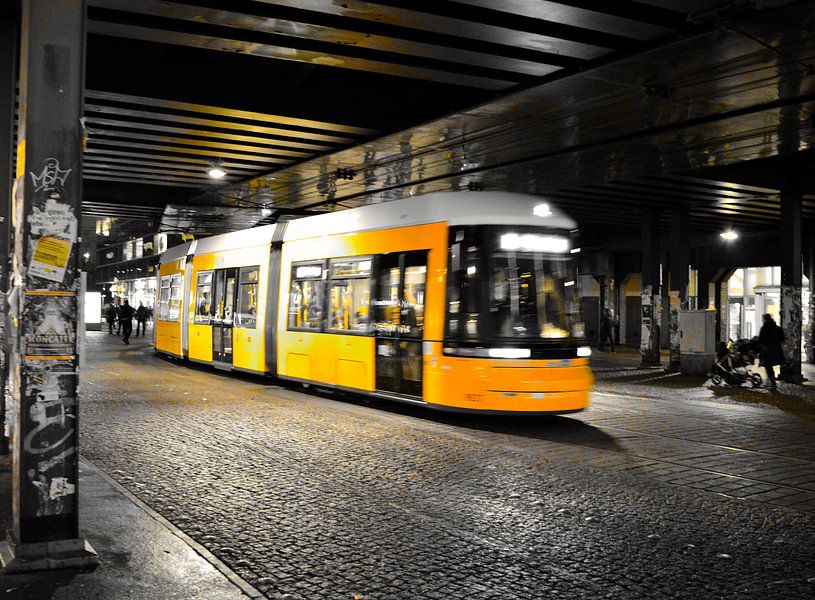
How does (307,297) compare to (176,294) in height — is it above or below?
below

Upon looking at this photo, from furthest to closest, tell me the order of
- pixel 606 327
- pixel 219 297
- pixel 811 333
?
A: pixel 606 327
pixel 811 333
pixel 219 297

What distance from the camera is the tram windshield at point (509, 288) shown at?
11.9 m

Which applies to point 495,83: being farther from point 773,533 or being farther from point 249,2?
point 773,533

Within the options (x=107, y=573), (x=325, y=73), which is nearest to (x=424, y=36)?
(x=325, y=73)

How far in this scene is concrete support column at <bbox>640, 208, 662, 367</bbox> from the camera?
2586 cm

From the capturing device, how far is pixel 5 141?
31.0 feet

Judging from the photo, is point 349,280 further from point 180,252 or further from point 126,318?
point 126,318

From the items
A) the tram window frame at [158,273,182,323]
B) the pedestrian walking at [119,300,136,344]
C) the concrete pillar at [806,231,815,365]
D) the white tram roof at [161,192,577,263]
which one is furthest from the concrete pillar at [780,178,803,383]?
the pedestrian walking at [119,300,136,344]

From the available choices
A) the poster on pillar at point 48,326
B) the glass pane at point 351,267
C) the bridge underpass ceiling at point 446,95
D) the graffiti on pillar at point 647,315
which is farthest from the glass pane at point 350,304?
the graffiti on pillar at point 647,315

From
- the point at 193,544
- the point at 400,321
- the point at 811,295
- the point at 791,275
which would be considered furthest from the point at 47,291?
the point at 811,295

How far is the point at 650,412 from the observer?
14.4m

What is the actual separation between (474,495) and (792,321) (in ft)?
55.8

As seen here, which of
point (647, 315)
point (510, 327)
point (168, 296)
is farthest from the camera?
point (647, 315)

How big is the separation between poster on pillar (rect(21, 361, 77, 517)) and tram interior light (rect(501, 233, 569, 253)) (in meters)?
7.67
